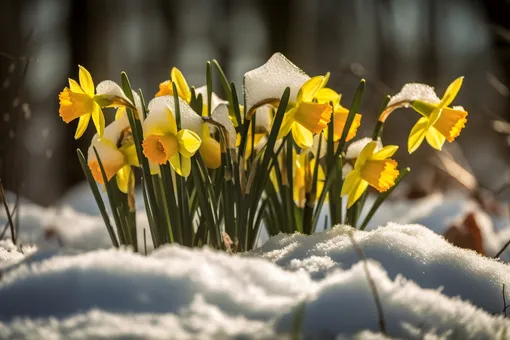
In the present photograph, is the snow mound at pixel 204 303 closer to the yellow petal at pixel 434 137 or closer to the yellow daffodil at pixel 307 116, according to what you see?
the yellow daffodil at pixel 307 116

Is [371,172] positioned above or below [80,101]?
below

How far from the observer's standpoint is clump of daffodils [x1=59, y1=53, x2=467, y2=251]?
1.38 metres

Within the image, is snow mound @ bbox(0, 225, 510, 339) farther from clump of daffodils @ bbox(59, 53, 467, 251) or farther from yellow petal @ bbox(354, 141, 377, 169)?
yellow petal @ bbox(354, 141, 377, 169)

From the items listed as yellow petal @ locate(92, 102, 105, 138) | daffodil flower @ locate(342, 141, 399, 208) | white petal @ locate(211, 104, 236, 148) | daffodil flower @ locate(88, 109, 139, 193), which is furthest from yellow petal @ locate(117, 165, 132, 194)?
daffodil flower @ locate(342, 141, 399, 208)

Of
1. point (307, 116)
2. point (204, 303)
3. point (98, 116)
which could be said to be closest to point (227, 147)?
point (307, 116)

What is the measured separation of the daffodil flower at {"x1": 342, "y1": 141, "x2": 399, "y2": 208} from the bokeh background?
2442 millimetres

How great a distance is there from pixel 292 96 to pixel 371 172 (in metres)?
0.24

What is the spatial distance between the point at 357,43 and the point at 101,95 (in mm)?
5526

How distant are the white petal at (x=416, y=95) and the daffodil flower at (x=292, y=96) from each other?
7.3 inches

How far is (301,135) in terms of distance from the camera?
147 cm

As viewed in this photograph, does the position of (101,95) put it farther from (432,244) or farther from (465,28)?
(465,28)

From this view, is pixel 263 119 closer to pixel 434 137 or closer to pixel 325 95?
pixel 325 95

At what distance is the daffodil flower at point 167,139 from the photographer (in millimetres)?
1307

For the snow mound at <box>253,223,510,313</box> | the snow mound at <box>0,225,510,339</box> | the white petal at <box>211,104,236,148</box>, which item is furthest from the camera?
the white petal at <box>211,104,236,148</box>
